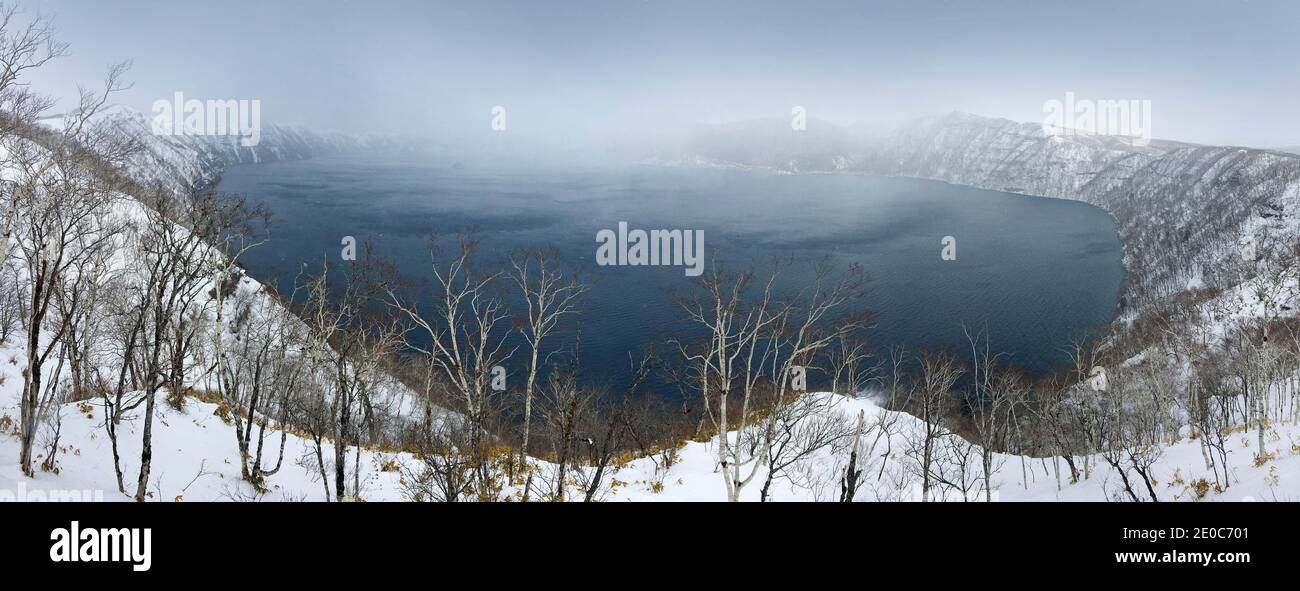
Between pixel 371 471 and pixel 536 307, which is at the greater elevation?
pixel 536 307

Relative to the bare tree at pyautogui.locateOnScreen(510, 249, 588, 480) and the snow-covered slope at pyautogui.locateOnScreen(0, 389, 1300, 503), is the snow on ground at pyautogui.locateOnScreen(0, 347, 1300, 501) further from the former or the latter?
the bare tree at pyautogui.locateOnScreen(510, 249, 588, 480)

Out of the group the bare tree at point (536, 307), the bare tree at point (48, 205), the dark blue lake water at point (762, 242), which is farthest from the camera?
the dark blue lake water at point (762, 242)

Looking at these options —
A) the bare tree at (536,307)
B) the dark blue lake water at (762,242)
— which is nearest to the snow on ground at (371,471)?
the bare tree at (536,307)

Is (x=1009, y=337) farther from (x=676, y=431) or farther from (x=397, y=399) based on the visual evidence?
(x=397, y=399)

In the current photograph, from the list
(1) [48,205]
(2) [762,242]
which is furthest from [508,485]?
(2) [762,242]

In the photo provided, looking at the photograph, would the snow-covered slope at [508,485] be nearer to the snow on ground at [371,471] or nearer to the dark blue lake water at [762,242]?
the snow on ground at [371,471]

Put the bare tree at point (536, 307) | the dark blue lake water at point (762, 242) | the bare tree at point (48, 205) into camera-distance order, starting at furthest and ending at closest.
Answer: the dark blue lake water at point (762, 242), the bare tree at point (536, 307), the bare tree at point (48, 205)

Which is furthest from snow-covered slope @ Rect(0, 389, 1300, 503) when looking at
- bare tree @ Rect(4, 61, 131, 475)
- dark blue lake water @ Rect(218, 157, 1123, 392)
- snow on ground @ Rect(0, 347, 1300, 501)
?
dark blue lake water @ Rect(218, 157, 1123, 392)

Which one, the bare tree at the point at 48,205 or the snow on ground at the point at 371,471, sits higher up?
the bare tree at the point at 48,205

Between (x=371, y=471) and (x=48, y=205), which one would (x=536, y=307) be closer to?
(x=371, y=471)
